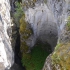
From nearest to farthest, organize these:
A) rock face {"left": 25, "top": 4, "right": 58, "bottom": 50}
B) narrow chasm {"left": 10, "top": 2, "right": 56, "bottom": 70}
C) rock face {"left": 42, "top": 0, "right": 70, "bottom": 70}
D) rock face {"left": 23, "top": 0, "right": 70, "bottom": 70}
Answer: rock face {"left": 42, "top": 0, "right": 70, "bottom": 70} → rock face {"left": 23, "top": 0, "right": 70, "bottom": 70} → rock face {"left": 25, "top": 4, "right": 58, "bottom": 50} → narrow chasm {"left": 10, "top": 2, "right": 56, "bottom": 70}

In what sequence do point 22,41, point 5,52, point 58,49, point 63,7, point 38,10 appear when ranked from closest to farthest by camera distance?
point 58,49 → point 63,7 → point 5,52 → point 38,10 → point 22,41

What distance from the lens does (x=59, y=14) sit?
38.3 ft

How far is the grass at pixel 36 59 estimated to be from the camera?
1499 centimetres

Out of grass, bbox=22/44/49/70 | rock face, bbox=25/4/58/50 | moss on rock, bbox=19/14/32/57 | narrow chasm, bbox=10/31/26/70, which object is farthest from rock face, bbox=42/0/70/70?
narrow chasm, bbox=10/31/26/70

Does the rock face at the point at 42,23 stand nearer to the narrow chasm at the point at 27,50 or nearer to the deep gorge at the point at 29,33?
the deep gorge at the point at 29,33

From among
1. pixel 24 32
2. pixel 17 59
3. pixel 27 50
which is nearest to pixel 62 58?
pixel 24 32

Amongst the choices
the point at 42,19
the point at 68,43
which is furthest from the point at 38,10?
the point at 68,43

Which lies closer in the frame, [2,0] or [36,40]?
[2,0]

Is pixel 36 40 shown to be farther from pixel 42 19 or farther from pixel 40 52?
pixel 42 19

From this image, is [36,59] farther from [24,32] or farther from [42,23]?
[42,23]

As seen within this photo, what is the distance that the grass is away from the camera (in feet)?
49.2

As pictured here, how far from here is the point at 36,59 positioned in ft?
50.9

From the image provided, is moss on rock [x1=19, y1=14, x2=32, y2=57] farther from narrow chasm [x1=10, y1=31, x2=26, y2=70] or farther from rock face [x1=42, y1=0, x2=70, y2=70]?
rock face [x1=42, y1=0, x2=70, y2=70]

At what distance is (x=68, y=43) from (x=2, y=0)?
895 cm
